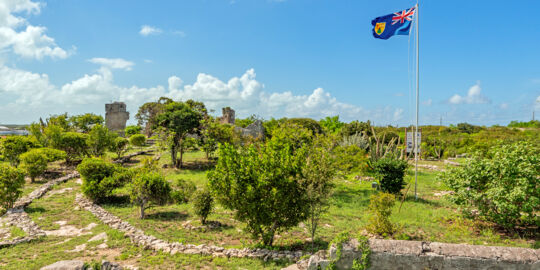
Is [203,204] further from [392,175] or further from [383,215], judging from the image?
[392,175]

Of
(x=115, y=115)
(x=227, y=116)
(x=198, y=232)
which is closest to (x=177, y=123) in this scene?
(x=198, y=232)

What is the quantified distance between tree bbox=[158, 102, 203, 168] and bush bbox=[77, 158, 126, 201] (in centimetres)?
667

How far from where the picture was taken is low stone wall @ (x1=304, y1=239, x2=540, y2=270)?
514cm

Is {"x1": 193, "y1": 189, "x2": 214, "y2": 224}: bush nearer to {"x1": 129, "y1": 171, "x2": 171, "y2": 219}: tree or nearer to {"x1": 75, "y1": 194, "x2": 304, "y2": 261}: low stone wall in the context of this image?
{"x1": 75, "y1": 194, "x2": 304, "y2": 261}: low stone wall

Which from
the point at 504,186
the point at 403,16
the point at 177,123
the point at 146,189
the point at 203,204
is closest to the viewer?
the point at 504,186

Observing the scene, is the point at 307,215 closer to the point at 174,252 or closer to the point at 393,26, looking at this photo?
the point at 174,252

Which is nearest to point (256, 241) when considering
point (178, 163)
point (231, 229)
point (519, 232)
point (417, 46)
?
point (231, 229)

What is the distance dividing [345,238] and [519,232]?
18.9 ft

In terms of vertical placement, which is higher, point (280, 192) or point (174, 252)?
point (280, 192)

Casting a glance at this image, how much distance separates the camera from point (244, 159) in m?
7.02

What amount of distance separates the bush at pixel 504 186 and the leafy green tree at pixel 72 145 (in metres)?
22.6

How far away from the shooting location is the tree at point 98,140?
805 inches

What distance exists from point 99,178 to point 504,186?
46.3ft

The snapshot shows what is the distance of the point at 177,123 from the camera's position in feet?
65.0
